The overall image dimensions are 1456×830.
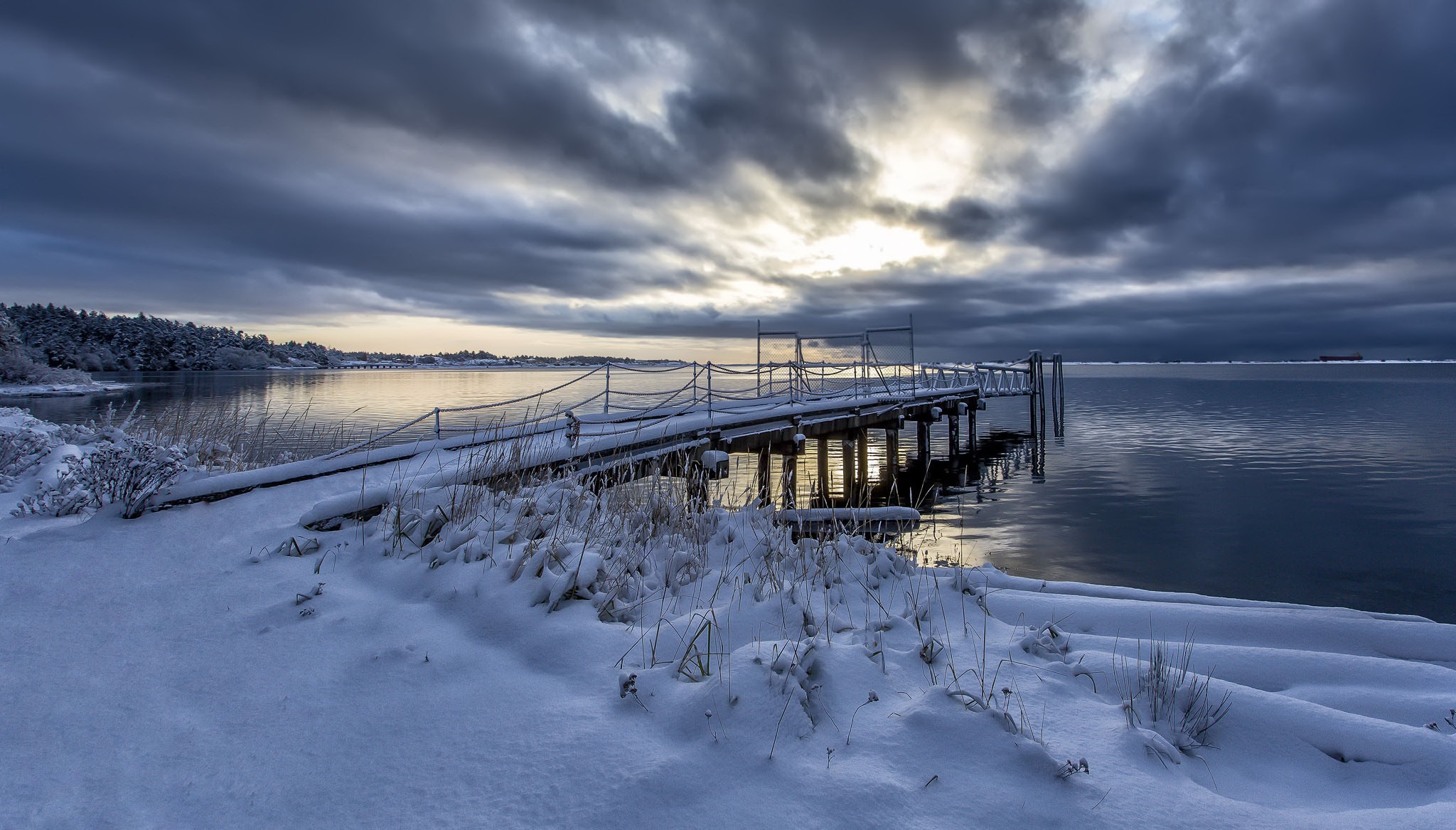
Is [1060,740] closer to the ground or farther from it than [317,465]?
closer to the ground

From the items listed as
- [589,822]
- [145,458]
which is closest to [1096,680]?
[589,822]

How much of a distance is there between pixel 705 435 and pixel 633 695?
9.42m

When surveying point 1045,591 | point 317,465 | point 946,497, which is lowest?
point 946,497

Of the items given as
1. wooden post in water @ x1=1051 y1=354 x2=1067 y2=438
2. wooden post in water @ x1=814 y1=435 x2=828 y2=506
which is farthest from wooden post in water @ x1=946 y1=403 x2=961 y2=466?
wooden post in water @ x1=814 y1=435 x2=828 y2=506

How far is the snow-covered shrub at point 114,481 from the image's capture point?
520 cm

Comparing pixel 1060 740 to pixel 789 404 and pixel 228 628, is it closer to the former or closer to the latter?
pixel 228 628

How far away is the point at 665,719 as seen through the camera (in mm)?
2705

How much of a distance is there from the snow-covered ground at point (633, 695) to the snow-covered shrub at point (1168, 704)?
→ 0.02 meters

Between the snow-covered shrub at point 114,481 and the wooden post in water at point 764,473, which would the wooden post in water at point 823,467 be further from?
the snow-covered shrub at point 114,481

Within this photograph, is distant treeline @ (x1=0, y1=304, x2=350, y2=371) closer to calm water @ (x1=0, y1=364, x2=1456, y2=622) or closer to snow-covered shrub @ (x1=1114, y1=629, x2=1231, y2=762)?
calm water @ (x1=0, y1=364, x2=1456, y2=622)

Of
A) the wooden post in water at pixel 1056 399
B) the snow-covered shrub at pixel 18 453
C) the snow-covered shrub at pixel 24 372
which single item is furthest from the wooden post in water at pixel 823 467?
the snow-covered shrub at pixel 24 372

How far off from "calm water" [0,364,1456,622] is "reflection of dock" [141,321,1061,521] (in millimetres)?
1195

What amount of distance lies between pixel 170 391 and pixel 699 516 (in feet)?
208

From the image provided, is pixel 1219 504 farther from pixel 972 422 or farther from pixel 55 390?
pixel 55 390
